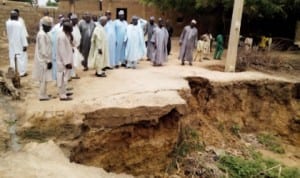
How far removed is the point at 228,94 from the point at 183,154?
2.75 m

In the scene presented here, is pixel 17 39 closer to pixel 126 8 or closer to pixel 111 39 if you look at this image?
pixel 111 39

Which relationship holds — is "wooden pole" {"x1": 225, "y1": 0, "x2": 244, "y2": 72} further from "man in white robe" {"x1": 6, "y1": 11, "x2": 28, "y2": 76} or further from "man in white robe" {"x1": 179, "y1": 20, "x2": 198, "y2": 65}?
"man in white robe" {"x1": 6, "y1": 11, "x2": 28, "y2": 76}

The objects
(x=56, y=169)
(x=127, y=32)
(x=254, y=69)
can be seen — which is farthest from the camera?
(x=254, y=69)

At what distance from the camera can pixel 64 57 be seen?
7.39 meters

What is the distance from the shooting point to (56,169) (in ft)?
18.9

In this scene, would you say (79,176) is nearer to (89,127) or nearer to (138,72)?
(89,127)

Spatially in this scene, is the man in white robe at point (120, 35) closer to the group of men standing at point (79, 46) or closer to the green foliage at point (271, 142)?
the group of men standing at point (79, 46)

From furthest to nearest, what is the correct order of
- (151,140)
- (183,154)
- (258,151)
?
(258,151) < (183,154) < (151,140)

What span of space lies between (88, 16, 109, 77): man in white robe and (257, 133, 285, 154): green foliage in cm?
502

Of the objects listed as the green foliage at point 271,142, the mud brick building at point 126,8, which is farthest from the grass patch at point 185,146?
the mud brick building at point 126,8

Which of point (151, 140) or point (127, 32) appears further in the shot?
point (127, 32)

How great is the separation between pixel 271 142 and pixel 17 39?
25.0 feet

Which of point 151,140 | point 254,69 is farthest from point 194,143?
point 254,69

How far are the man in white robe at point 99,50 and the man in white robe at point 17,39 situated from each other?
1785mm
